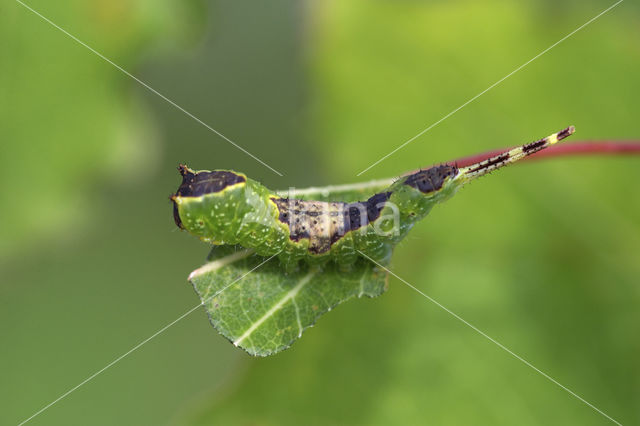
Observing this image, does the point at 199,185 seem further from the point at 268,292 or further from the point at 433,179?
the point at 433,179

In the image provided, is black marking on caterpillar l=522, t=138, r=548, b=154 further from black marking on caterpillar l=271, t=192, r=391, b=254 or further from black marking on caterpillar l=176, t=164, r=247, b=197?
black marking on caterpillar l=176, t=164, r=247, b=197

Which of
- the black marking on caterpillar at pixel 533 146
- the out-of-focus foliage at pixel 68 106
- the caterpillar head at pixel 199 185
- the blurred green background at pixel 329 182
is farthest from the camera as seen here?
the out-of-focus foliage at pixel 68 106

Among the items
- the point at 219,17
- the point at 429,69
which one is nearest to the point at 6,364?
the point at 219,17

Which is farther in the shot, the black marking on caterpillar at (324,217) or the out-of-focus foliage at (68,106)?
the out-of-focus foliage at (68,106)

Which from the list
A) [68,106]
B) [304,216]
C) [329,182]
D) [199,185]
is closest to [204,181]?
[199,185]

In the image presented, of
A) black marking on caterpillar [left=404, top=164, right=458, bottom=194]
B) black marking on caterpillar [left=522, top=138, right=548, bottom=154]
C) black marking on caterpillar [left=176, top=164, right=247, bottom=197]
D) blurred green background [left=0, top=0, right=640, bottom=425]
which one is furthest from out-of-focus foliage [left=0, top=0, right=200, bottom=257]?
black marking on caterpillar [left=522, top=138, right=548, bottom=154]

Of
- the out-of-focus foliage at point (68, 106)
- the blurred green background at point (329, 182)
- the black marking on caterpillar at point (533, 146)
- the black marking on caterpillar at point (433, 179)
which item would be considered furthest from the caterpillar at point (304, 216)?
the out-of-focus foliage at point (68, 106)

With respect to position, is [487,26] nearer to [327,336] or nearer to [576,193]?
[576,193]

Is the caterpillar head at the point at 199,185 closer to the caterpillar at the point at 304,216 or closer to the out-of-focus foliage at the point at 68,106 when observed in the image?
the caterpillar at the point at 304,216
